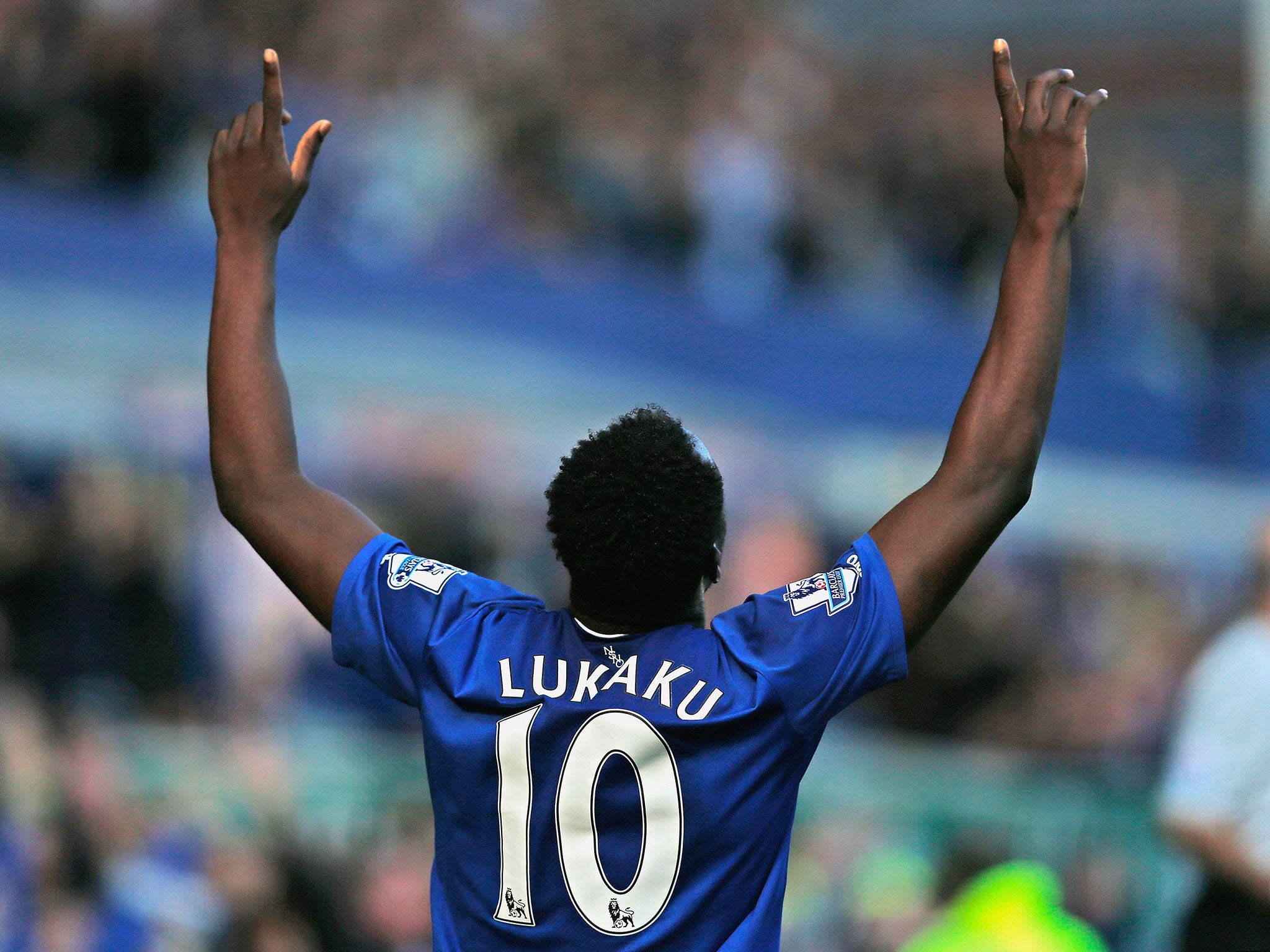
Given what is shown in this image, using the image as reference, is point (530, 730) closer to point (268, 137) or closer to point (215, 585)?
point (268, 137)

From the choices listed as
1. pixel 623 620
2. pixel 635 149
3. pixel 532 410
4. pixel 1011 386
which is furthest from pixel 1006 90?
pixel 635 149

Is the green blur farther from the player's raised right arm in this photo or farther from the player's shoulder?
the player's raised right arm

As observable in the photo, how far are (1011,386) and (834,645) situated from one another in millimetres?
437

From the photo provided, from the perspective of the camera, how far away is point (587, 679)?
6.64ft

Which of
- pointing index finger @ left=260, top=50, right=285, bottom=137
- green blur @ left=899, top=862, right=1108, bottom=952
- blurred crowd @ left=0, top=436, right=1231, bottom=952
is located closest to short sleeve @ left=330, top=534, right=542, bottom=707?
pointing index finger @ left=260, top=50, right=285, bottom=137

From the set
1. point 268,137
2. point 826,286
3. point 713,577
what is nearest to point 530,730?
→ point 713,577

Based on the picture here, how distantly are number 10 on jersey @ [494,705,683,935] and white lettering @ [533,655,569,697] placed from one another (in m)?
0.06

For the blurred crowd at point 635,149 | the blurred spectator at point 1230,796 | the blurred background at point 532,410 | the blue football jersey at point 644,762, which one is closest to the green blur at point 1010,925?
the blurred background at point 532,410

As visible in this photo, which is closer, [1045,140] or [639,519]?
[639,519]

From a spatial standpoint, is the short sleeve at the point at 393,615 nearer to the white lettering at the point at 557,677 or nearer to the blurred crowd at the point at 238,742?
the white lettering at the point at 557,677

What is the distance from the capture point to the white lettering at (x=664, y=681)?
199 centimetres

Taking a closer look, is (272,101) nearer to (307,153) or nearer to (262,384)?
(307,153)

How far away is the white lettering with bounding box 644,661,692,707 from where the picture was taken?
6.53 feet

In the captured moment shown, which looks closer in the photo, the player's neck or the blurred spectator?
the player's neck
